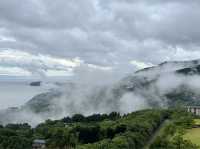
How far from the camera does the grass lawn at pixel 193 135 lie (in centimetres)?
6638

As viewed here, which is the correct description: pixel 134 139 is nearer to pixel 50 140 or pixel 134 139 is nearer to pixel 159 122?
pixel 50 140

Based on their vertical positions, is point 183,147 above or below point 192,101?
below

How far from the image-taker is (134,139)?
224 ft

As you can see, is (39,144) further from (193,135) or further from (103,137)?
(193,135)

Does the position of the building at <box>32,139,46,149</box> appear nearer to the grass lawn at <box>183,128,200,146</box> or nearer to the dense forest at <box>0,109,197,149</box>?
the dense forest at <box>0,109,197,149</box>

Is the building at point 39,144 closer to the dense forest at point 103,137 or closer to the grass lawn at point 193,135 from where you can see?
the dense forest at point 103,137

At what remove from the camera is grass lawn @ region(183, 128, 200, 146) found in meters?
66.4

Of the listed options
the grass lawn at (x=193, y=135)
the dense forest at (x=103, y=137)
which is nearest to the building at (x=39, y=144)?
the dense forest at (x=103, y=137)

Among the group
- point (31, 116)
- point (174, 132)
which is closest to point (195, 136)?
point (174, 132)

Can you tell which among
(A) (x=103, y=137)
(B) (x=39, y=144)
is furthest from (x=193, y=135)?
(B) (x=39, y=144)

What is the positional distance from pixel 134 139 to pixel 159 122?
32.9 metres

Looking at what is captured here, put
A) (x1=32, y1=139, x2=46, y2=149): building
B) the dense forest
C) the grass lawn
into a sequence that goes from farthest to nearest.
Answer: (x1=32, y1=139, x2=46, y2=149): building < the grass lawn < the dense forest

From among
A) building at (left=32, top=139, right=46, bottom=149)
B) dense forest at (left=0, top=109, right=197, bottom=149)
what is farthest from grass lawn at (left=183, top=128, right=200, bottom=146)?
building at (left=32, top=139, right=46, bottom=149)

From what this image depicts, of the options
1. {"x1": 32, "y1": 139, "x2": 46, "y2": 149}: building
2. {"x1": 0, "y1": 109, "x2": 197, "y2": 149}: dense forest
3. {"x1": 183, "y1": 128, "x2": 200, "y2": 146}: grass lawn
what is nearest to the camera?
{"x1": 0, "y1": 109, "x2": 197, "y2": 149}: dense forest
